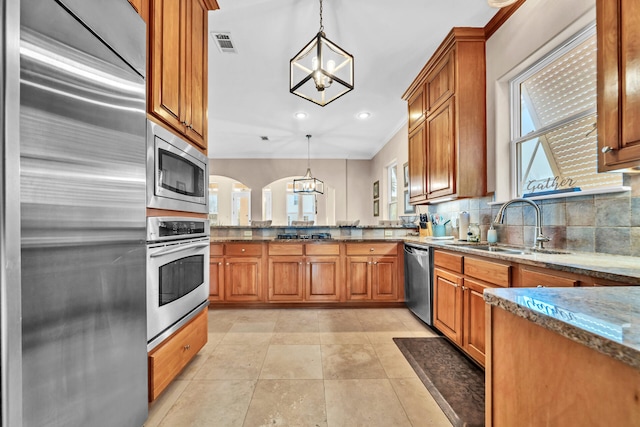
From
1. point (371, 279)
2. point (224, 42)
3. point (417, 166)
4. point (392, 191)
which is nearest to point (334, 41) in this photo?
point (224, 42)

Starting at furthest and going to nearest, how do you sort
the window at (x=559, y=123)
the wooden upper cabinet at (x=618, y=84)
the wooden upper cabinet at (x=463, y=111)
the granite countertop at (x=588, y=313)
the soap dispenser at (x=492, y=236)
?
the wooden upper cabinet at (x=463, y=111)
the soap dispenser at (x=492, y=236)
the window at (x=559, y=123)
the wooden upper cabinet at (x=618, y=84)
the granite countertop at (x=588, y=313)

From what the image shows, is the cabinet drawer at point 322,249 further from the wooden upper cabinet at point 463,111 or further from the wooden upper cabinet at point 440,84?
the wooden upper cabinet at point 440,84

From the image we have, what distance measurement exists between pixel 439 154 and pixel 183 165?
2.42 m

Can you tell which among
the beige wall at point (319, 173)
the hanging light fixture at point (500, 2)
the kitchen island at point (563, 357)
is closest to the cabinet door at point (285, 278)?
the kitchen island at point (563, 357)

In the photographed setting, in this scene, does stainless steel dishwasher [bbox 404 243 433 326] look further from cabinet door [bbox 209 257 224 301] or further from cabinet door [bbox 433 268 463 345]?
cabinet door [bbox 209 257 224 301]

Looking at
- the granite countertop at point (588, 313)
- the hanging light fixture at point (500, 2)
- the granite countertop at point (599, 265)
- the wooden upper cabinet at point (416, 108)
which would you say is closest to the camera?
the granite countertop at point (588, 313)

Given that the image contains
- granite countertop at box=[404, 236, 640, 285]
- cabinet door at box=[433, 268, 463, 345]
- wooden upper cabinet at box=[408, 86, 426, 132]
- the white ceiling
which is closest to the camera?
granite countertop at box=[404, 236, 640, 285]

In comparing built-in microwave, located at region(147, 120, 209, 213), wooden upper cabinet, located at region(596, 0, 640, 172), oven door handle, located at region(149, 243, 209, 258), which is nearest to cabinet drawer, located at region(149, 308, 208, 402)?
oven door handle, located at region(149, 243, 209, 258)

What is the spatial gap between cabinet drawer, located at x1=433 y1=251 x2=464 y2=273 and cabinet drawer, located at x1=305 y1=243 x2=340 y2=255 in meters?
1.14

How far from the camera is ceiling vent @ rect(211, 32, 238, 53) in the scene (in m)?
2.54

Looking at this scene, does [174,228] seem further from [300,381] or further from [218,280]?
[218,280]

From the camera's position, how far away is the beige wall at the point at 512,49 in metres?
1.82

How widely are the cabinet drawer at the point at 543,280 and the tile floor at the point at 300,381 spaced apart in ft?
2.89

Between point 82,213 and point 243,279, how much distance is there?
2446 millimetres
